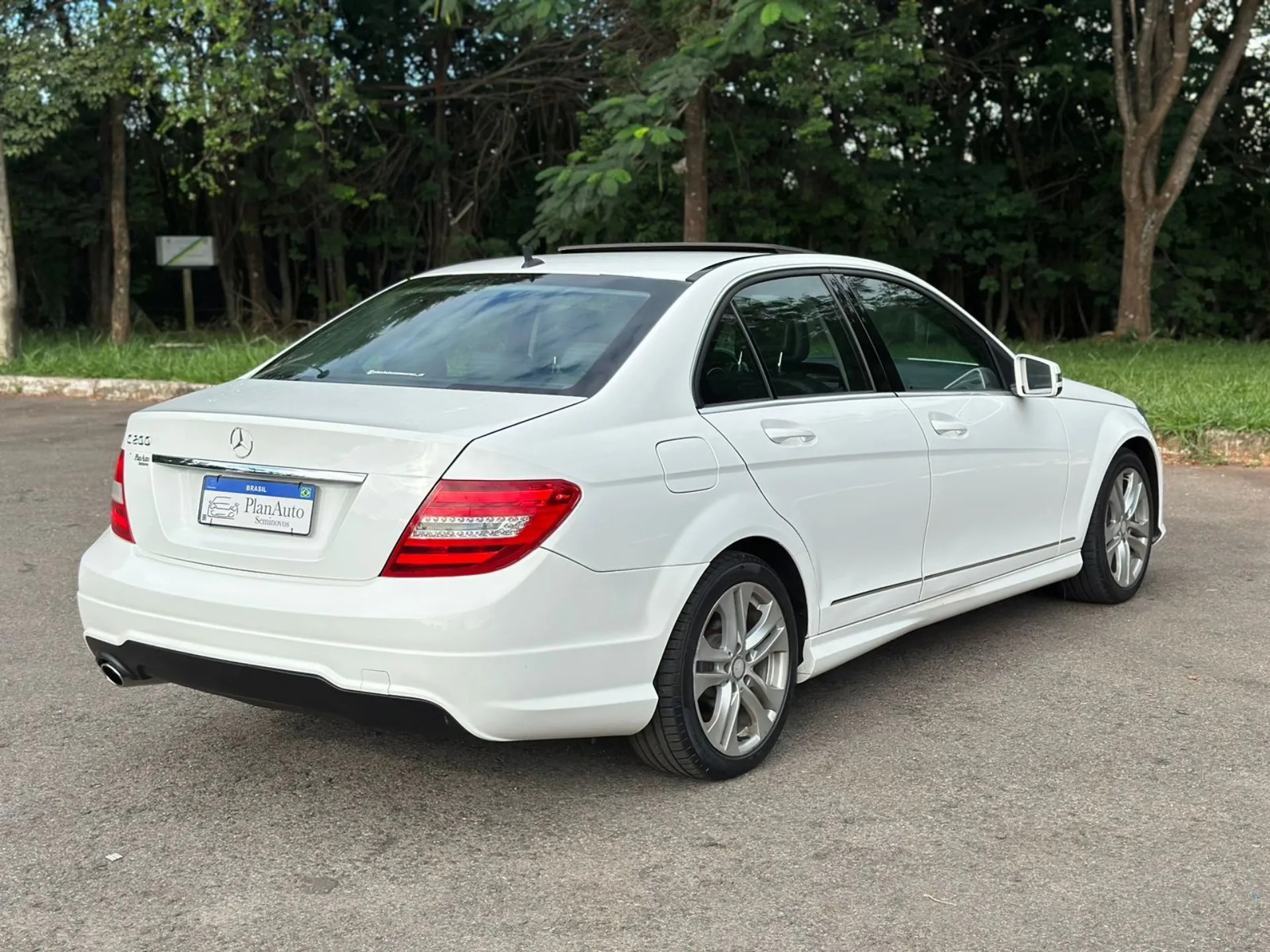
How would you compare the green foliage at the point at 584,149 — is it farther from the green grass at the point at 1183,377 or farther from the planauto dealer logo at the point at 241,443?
the planauto dealer logo at the point at 241,443

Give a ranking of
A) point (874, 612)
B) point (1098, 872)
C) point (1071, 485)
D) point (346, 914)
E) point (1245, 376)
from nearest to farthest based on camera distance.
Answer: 1. point (346, 914)
2. point (1098, 872)
3. point (874, 612)
4. point (1071, 485)
5. point (1245, 376)

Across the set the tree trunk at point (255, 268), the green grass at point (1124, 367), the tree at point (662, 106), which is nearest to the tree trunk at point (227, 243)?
the tree trunk at point (255, 268)

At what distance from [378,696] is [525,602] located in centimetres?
44

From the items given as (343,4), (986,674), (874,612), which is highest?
(343,4)

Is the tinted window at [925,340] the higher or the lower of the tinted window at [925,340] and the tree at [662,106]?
the lower

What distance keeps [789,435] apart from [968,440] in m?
1.14

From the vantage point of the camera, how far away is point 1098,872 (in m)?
3.51

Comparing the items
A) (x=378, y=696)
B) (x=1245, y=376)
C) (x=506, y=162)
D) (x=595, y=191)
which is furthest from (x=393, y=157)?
(x=378, y=696)

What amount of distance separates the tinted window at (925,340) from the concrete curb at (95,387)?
36.0 ft

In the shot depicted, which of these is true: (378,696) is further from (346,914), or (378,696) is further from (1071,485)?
(1071,485)

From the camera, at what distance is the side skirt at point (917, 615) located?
452 cm

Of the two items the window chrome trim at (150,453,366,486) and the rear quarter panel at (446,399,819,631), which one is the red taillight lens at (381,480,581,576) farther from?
the window chrome trim at (150,453,366,486)

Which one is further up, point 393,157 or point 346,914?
point 393,157

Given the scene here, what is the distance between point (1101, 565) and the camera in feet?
20.4
